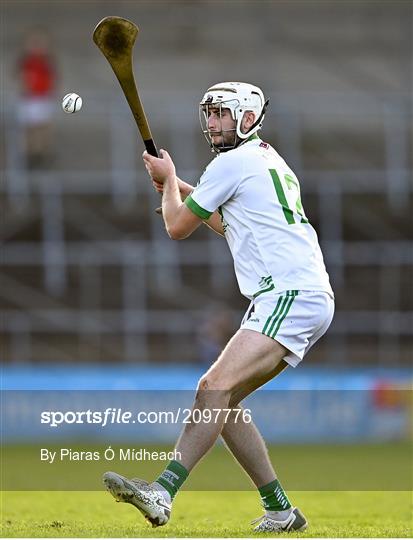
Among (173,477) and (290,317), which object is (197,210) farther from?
(173,477)

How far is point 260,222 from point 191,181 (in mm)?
11668

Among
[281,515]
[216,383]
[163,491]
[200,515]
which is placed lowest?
[200,515]

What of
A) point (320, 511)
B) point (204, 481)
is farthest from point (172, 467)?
point (204, 481)

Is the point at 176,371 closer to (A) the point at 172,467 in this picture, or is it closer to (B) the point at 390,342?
(B) the point at 390,342

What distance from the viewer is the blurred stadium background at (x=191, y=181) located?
62.0ft

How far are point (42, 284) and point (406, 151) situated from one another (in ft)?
21.9

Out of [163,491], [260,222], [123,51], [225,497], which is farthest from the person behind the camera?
[225,497]

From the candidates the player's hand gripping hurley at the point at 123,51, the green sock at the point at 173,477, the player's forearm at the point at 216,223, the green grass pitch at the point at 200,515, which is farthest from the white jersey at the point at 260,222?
the green grass pitch at the point at 200,515

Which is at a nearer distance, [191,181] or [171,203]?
[171,203]

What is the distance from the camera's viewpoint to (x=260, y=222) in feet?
26.3

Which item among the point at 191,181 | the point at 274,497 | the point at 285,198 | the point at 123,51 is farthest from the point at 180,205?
the point at 191,181

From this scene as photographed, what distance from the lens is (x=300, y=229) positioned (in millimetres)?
8078

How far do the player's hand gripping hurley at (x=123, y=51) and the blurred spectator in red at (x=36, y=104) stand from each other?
1191 cm

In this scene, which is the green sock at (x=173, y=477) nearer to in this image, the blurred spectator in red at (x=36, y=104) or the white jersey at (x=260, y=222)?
the white jersey at (x=260, y=222)
